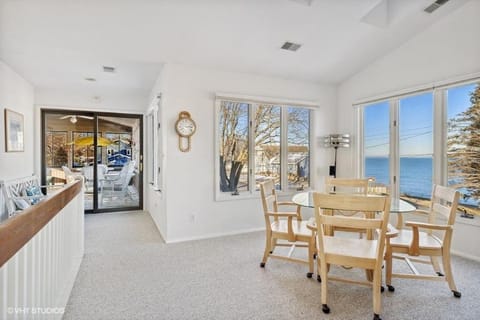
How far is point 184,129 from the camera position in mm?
3695

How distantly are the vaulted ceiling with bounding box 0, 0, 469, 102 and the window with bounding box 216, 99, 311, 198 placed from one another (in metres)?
0.63

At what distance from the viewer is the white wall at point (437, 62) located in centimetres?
312

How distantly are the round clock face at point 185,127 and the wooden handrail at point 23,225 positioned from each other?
1.94 m

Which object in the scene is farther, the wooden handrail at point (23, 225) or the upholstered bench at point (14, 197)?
the upholstered bench at point (14, 197)

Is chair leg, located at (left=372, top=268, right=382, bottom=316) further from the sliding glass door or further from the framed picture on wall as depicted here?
the sliding glass door

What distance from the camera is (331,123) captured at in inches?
194

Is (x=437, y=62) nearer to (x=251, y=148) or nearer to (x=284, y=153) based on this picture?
(x=284, y=153)

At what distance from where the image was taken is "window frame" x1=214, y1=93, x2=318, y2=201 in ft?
13.0

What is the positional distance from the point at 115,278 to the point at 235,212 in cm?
194

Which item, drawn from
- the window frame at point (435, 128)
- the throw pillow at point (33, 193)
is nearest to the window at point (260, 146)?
the window frame at point (435, 128)

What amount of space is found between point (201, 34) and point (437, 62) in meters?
3.07

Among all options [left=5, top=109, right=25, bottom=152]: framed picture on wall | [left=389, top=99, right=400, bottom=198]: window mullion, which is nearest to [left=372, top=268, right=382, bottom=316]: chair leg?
[left=389, top=99, right=400, bottom=198]: window mullion

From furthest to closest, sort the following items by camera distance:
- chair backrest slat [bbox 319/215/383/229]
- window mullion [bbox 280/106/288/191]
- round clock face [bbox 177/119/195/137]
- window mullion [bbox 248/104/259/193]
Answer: window mullion [bbox 280/106/288/191], window mullion [bbox 248/104/259/193], round clock face [bbox 177/119/195/137], chair backrest slat [bbox 319/215/383/229]

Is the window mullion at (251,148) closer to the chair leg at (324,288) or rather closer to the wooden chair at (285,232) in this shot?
the wooden chair at (285,232)
